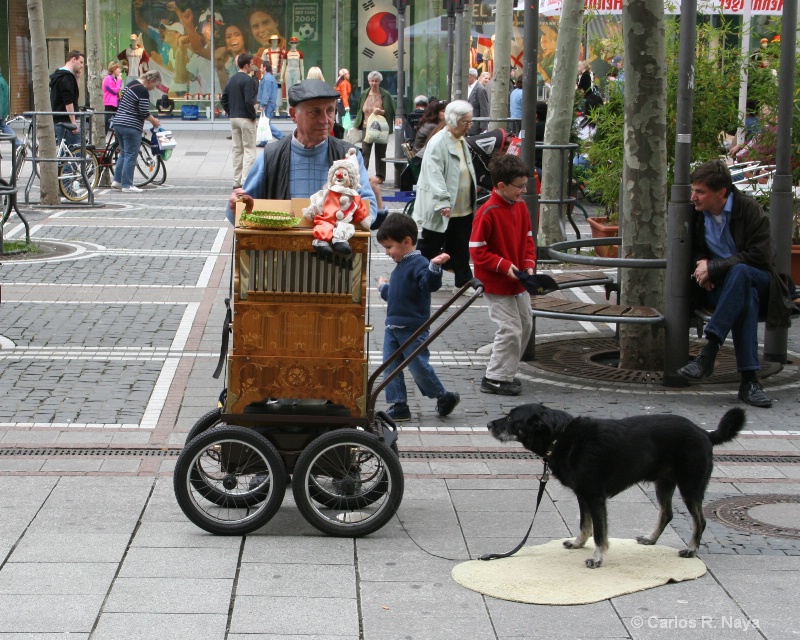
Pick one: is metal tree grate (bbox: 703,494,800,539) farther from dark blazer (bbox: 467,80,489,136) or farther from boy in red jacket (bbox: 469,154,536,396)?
dark blazer (bbox: 467,80,489,136)

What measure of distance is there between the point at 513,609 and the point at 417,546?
0.77m

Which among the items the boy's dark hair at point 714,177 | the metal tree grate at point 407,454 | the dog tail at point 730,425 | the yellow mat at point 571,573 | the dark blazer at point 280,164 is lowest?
the metal tree grate at point 407,454

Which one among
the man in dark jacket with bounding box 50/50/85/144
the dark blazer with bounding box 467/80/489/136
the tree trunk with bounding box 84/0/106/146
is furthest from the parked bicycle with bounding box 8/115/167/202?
the dark blazer with bounding box 467/80/489/136

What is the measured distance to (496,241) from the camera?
801 centimetres

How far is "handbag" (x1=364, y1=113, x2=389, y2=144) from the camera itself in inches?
821

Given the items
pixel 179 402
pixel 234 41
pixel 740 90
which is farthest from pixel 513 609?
pixel 234 41

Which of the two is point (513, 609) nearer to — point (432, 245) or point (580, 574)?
point (580, 574)

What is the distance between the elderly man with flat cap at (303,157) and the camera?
5786 millimetres

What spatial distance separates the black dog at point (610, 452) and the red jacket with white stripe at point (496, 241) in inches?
113

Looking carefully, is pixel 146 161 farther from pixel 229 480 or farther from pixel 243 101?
pixel 229 480

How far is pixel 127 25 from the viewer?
32062mm

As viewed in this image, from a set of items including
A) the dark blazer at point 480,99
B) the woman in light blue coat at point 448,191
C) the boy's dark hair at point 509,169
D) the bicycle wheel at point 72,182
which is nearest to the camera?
the boy's dark hair at point 509,169

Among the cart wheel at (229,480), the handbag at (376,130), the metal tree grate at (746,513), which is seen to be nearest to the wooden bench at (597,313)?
the metal tree grate at (746,513)

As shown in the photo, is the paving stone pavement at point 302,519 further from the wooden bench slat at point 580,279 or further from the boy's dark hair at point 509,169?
the boy's dark hair at point 509,169
